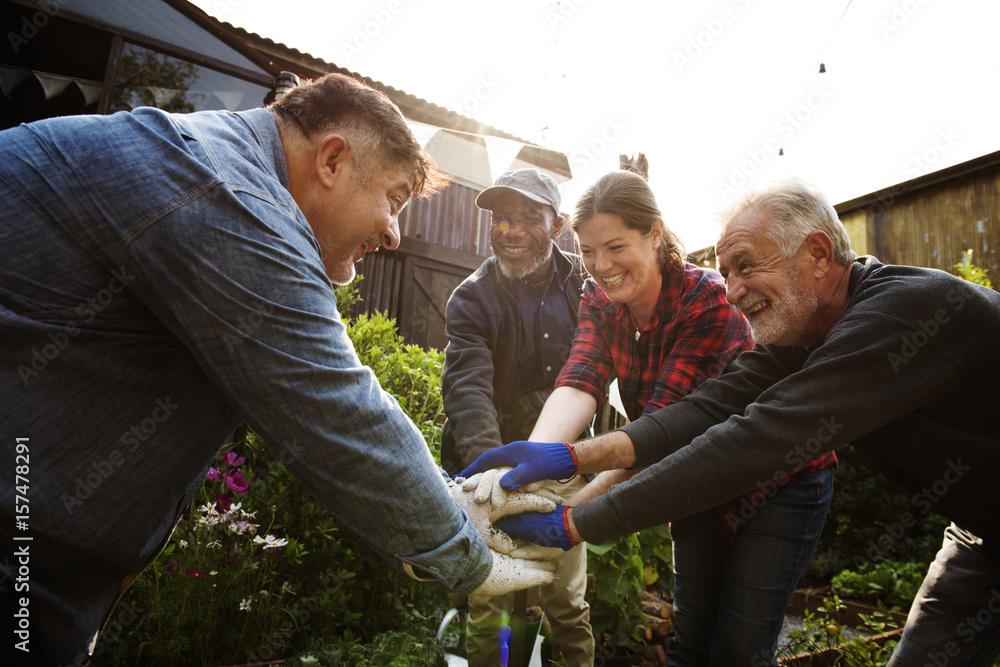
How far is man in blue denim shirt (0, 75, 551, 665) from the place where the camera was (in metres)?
1.09

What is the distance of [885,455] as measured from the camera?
1877 mm

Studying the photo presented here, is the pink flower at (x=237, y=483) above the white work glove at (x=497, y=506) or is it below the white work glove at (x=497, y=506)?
below

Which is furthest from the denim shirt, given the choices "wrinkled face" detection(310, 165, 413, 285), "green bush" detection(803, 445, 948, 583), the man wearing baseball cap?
"green bush" detection(803, 445, 948, 583)

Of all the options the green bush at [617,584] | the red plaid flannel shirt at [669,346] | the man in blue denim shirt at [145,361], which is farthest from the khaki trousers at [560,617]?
the man in blue denim shirt at [145,361]

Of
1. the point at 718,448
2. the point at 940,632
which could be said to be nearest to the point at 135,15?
the point at 718,448

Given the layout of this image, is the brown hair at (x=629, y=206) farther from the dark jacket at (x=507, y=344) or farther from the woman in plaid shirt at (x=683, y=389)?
the dark jacket at (x=507, y=344)

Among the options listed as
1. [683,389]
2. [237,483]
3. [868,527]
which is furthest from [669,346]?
[868,527]

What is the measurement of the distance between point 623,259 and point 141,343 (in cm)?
184

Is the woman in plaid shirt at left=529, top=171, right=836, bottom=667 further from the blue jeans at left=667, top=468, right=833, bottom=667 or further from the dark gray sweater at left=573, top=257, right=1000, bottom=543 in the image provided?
the dark gray sweater at left=573, top=257, right=1000, bottom=543

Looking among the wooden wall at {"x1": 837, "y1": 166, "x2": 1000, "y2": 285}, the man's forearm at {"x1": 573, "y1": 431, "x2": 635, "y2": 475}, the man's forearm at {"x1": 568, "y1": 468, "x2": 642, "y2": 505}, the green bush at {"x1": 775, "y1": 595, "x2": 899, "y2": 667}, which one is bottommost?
the green bush at {"x1": 775, "y1": 595, "x2": 899, "y2": 667}

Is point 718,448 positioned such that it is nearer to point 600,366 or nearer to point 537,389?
point 600,366

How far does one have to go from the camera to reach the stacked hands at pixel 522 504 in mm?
1934

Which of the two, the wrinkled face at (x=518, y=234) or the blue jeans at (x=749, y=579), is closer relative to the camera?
the blue jeans at (x=749, y=579)

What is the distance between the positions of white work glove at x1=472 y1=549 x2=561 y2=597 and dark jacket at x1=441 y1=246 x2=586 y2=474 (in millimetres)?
1126
